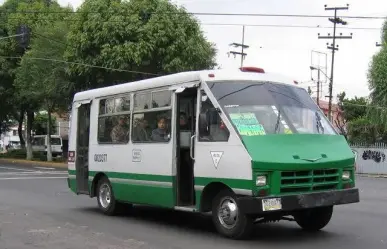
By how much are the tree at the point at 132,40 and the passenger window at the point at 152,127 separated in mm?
15687

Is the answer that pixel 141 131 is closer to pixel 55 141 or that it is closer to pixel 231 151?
pixel 231 151

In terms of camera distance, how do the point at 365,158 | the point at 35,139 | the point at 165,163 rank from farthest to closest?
the point at 35,139, the point at 365,158, the point at 165,163

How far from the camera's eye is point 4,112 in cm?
4228

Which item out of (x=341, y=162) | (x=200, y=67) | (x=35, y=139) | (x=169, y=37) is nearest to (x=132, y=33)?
(x=169, y=37)

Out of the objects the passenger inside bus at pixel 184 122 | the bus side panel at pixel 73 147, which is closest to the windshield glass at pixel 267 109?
the passenger inside bus at pixel 184 122

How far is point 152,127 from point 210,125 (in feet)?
5.81

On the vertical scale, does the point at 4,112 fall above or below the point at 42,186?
above

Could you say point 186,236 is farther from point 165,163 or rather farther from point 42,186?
point 42,186

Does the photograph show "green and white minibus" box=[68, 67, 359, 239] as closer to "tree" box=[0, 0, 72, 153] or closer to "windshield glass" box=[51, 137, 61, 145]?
"tree" box=[0, 0, 72, 153]

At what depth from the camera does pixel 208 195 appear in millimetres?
8914

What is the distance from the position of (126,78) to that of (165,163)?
730 inches

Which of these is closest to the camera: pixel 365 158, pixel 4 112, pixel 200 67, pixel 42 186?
pixel 42 186

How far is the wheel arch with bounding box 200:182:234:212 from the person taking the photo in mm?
8734

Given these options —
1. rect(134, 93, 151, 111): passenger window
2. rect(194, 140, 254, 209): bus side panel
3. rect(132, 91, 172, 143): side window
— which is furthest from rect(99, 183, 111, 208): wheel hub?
rect(194, 140, 254, 209): bus side panel
